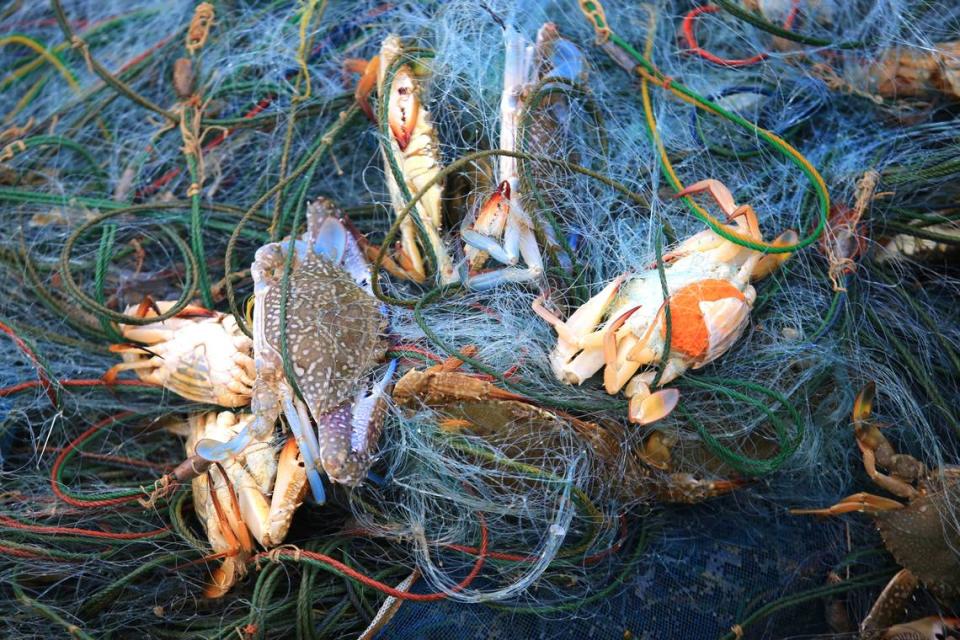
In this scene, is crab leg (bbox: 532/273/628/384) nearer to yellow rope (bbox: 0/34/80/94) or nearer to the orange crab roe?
the orange crab roe

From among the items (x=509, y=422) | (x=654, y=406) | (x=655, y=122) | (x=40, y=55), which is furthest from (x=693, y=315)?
(x=40, y=55)

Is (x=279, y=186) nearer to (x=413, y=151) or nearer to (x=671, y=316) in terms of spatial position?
(x=413, y=151)

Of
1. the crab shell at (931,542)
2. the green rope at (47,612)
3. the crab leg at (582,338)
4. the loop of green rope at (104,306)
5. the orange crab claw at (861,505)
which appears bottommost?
the crab shell at (931,542)

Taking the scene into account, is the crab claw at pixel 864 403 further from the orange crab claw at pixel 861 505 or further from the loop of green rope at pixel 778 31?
the loop of green rope at pixel 778 31

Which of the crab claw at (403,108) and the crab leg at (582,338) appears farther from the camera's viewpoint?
the crab claw at (403,108)

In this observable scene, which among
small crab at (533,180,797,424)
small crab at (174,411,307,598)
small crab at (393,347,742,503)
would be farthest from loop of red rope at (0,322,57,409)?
small crab at (533,180,797,424)

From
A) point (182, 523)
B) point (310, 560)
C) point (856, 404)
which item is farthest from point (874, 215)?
point (182, 523)

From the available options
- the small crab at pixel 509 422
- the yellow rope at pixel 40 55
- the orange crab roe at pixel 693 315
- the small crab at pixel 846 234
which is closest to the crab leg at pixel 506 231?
the small crab at pixel 509 422
